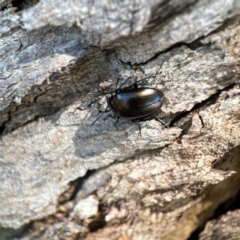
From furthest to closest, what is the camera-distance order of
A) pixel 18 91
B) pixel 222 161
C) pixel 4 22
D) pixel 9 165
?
pixel 9 165
pixel 222 161
pixel 18 91
pixel 4 22

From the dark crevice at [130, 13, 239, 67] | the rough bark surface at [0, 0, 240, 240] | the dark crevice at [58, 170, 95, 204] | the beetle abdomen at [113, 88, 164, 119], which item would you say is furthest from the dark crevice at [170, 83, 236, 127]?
the dark crevice at [58, 170, 95, 204]

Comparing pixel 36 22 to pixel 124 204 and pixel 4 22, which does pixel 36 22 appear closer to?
pixel 4 22

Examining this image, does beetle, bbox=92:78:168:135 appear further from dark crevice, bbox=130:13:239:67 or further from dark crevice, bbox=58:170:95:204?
dark crevice, bbox=58:170:95:204

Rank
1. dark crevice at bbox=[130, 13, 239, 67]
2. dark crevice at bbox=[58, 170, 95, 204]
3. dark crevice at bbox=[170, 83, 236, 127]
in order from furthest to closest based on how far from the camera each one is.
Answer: dark crevice at bbox=[58, 170, 95, 204], dark crevice at bbox=[170, 83, 236, 127], dark crevice at bbox=[130, 13, 239, 67]

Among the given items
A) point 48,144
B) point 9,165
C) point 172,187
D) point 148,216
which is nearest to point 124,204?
point 148,216

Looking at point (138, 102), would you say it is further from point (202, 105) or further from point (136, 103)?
point (202, 105)

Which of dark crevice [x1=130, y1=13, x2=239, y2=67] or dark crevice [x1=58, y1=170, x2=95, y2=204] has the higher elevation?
dark crevice [x1=130, y1=13, x2=239, y2=67]

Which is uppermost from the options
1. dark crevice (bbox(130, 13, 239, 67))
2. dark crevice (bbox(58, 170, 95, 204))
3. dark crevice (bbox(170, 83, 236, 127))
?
dark crevice (bbox(130, 13, 239, 67))

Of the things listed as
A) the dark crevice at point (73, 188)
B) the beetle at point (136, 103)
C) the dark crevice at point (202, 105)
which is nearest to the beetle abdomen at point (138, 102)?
the beetle at point (136, 103)
